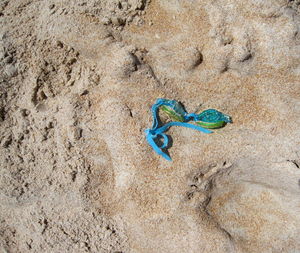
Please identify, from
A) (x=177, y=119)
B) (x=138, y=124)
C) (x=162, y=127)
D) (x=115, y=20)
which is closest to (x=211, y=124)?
(x=177, y=119)

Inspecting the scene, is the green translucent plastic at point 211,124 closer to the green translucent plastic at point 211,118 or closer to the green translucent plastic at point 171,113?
the green translucent plastic at point 211,118

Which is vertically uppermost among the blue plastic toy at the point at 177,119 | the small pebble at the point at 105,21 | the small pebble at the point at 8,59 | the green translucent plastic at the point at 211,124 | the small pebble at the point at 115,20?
the small pebble at the point at 8,59

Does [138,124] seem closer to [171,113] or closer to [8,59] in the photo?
[171,113]

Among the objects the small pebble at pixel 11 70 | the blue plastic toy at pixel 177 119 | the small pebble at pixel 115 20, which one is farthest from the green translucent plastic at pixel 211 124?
the small pebble at pixel 11 70

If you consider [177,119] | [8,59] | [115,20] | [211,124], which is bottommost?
[211,124]

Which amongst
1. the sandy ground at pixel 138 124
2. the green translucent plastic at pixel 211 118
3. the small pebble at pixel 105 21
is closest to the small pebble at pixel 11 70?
the sandy ground at pixel 138 124

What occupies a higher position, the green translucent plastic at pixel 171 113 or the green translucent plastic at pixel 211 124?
the green translucent plastic at pixel 171 113

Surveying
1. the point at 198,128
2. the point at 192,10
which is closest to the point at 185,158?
the point at 198,128

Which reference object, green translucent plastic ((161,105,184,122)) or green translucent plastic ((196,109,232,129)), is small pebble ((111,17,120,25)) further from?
green translucent plastic ((196,109,232,129))
